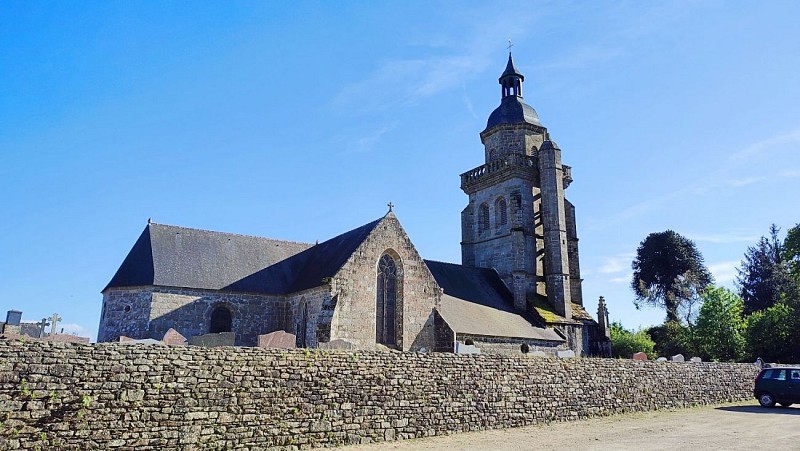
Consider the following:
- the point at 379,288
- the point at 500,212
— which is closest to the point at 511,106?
the point at 500,212

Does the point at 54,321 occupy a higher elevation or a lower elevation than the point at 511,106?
lower

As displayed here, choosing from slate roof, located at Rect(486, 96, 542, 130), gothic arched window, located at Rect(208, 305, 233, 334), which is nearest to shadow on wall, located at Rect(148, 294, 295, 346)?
gothic arched window, located at Rect(208, 305, 233, 334)

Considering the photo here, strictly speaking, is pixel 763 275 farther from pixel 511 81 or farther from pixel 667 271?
pixel 511 81

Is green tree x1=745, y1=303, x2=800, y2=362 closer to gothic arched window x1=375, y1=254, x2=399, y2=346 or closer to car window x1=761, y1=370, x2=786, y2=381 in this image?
car window x1=761, y1=370, x2=786, y2=381

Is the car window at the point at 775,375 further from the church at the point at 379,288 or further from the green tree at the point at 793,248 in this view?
the green tree at the point at 793,248

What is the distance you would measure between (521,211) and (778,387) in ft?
54.2

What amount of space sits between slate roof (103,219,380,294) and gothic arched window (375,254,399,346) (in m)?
1.57

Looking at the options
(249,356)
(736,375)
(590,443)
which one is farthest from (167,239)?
(736,375)

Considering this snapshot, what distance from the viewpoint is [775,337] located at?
31.4 meters

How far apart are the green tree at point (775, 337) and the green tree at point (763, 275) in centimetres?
1325

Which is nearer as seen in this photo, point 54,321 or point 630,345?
point 54,321

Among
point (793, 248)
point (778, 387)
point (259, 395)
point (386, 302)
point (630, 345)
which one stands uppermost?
point (793, 248)

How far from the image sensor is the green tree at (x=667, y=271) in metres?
49.2

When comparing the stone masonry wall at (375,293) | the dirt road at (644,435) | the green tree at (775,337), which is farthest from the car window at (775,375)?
the green tree at (775,337)
